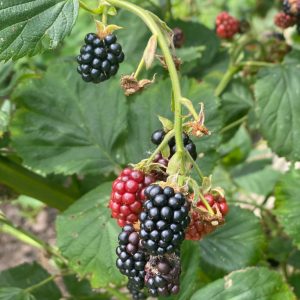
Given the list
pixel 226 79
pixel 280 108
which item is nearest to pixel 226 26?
pixel 226 79

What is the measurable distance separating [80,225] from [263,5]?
3.32m

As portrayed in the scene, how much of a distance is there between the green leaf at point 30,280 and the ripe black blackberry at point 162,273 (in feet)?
2.76

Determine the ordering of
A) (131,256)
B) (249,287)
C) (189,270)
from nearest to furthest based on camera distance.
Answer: (131,256), (249,287), (189,270)

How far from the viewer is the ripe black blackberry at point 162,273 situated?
107cm

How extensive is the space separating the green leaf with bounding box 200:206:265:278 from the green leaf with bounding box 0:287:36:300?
1.51 ft

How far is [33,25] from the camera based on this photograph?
1213 mm

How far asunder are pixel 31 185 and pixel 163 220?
87 centimetres

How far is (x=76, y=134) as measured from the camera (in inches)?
70.2

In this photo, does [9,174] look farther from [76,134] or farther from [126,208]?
[126,208]

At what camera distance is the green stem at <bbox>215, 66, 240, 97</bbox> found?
2.00 metres

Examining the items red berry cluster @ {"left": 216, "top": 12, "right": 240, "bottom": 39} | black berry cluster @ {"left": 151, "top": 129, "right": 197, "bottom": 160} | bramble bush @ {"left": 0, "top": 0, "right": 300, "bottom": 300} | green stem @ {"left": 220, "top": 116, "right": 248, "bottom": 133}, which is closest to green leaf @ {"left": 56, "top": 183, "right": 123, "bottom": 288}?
bramble bush @ {"left": 0, "top": 0, "right": 300, "bottom": 300}

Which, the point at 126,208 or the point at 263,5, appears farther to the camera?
the point at 263,5

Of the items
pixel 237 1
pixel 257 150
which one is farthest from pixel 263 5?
pixel 257 150

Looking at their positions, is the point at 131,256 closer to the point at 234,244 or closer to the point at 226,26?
the point at 234,244
